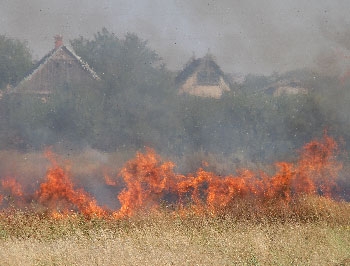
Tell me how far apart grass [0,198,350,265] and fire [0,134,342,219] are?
1.32 metres

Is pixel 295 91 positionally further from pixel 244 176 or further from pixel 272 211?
pixel 272 211

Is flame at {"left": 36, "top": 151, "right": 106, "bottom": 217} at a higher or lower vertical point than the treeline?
lower

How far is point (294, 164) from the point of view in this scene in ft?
66.0

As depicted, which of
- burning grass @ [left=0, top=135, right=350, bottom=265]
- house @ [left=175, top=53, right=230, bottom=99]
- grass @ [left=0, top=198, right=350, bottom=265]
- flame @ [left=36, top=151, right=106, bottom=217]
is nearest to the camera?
grass @ [left=0, top=198, right=350, bottom=265]

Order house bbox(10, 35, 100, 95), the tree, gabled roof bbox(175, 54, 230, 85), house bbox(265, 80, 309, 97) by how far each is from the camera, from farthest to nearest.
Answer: the tree
house bbox(10, 35, 100, 95)
gabled roof bbox(175, 54, 230, 85)
house bbox(265, 80, 309, 97)

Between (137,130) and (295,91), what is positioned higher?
(295,91)

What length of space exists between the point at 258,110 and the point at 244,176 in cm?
610

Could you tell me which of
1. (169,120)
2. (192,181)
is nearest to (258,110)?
(169,120)

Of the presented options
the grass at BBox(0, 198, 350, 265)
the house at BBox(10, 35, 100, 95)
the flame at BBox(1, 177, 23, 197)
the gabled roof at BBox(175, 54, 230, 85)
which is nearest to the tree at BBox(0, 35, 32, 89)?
the house at BBox(10, 35, 100, 95)

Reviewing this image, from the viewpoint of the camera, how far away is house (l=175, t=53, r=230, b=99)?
1008 inches

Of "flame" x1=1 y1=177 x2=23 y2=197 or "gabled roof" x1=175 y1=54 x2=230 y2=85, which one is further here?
"gabled roof" x1=175 y1=54 x2=230 y2=85

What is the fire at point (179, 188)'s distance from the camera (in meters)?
16.1

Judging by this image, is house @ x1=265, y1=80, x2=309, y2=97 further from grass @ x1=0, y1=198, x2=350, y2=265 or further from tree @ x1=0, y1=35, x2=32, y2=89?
tree @ x1=0, y1=35, x2=32, y2=89

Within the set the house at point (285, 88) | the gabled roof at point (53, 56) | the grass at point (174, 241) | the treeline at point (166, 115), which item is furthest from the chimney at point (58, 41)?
the grass at point (174, 241)
